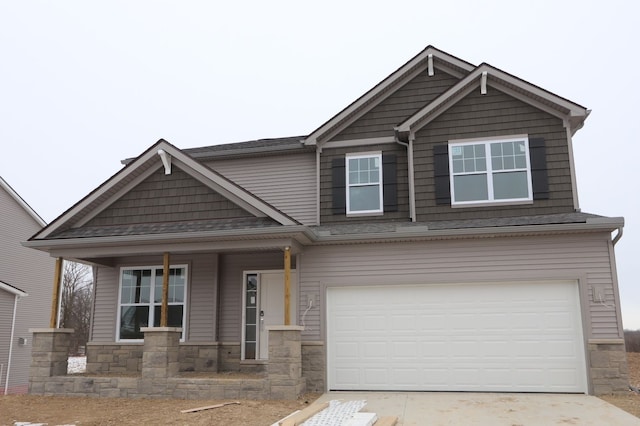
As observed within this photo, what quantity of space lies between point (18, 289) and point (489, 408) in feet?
54.0

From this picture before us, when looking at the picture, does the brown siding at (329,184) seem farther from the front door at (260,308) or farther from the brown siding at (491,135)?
the front door at (260,308)

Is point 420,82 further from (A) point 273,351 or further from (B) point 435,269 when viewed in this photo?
(A) point 273,351

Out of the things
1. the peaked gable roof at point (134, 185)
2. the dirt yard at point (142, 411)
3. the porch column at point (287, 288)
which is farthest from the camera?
the peaked gable roof at point (134, 185)

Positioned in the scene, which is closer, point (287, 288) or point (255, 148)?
point (287, 288)

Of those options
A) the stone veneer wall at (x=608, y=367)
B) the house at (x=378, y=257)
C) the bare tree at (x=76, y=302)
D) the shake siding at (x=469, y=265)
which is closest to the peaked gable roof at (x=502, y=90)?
the house at (x=378, y=257)

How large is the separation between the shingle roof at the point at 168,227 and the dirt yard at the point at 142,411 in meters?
3.31

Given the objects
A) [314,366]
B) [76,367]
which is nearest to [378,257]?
[314,366]

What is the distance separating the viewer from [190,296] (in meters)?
12.5

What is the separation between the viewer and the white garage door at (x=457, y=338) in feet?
33.1

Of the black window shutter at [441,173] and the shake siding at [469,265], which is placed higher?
the black window shutter at [441,173]

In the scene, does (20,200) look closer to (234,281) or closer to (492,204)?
(234,281)

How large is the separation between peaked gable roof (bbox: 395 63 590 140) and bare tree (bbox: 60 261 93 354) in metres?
25.7

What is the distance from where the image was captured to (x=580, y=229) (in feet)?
33.2

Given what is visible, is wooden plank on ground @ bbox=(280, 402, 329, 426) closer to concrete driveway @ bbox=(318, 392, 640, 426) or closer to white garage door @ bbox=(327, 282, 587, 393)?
concrete driveway @ bbox=(318, 392, 640, 426)
